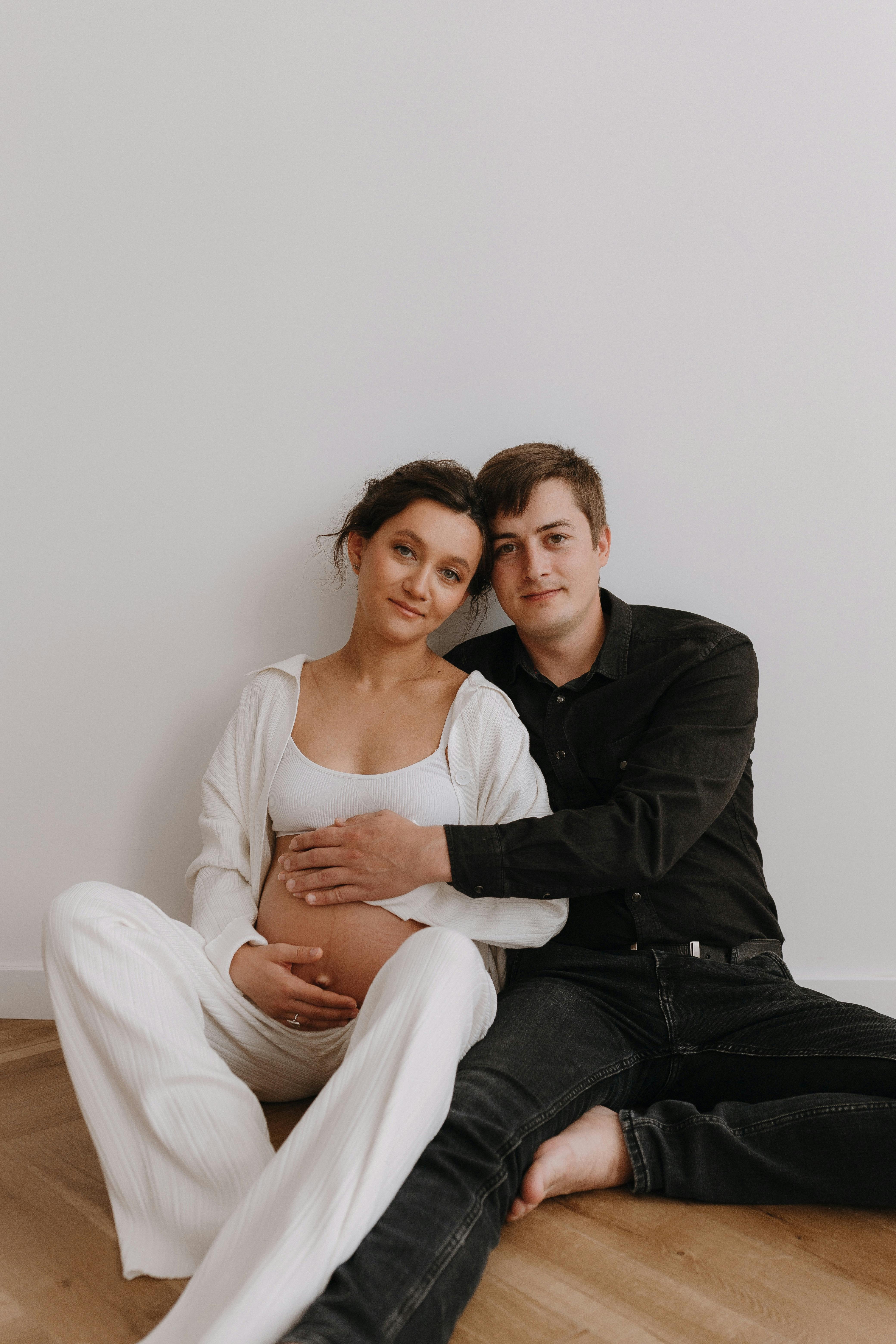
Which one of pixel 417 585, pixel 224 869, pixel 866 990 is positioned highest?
pixel 417 585

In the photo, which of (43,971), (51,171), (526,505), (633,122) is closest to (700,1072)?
(526,505)

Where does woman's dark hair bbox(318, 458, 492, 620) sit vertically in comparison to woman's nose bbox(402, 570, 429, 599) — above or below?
above

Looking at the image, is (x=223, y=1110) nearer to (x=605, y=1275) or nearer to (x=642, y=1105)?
(x=605, y=1275)

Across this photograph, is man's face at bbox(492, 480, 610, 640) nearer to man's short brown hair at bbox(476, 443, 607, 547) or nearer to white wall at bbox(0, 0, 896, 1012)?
man's short brown hair at bbox(476, 443, 607, 547)

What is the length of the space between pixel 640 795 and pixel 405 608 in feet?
1.75

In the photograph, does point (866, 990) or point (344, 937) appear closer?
point (344, 937)

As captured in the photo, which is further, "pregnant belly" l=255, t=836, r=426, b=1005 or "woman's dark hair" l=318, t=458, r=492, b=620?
"woman's dark hair" l=318, t=458, r=492, b=620

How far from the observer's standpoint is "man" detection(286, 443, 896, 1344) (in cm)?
118

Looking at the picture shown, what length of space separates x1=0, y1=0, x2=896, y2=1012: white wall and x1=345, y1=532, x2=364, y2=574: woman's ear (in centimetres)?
26

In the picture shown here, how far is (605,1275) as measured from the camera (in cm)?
118

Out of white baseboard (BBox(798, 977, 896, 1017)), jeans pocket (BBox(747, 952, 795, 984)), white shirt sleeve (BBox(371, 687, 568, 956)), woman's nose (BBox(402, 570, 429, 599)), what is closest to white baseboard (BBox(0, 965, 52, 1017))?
white shirt sleeve (BBox(371, 687, 568, 956))

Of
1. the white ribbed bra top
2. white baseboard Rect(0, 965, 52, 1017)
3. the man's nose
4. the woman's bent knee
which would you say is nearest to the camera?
the woman's bent knee

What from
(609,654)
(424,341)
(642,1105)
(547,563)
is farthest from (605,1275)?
(424,341)

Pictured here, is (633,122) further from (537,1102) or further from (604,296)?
(537,1102)
